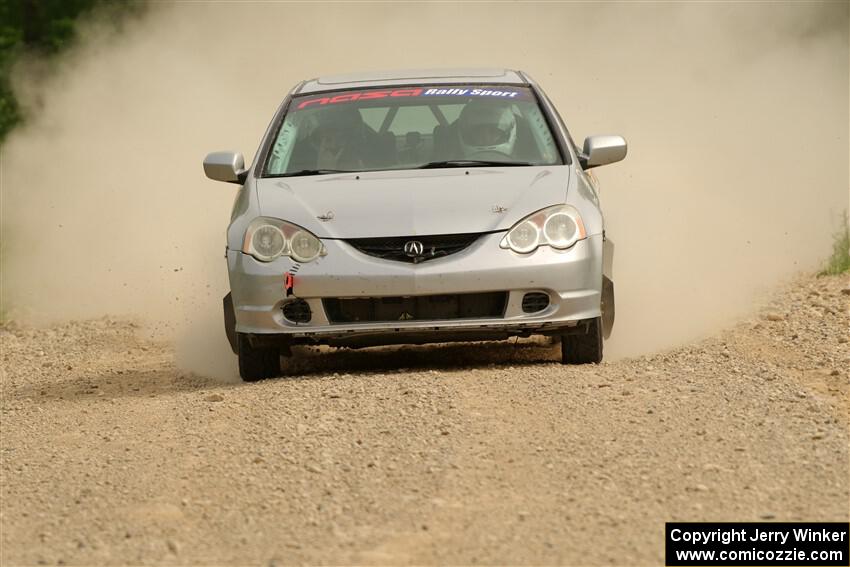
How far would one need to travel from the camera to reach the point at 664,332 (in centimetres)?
1072

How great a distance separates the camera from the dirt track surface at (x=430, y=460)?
19.0 feet

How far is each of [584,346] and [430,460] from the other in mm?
2215

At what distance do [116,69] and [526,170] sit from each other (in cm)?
1373

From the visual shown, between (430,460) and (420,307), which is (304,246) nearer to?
(420,307)

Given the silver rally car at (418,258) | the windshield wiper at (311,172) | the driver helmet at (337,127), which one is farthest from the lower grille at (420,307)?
the driver helmet at (337,127)

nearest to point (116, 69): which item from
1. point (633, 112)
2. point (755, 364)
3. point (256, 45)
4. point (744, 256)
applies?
point (256, 45)

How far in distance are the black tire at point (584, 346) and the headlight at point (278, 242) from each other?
131 cm

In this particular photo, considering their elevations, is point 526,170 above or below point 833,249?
above

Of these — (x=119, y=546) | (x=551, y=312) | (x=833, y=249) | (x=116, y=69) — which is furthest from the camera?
(x=116, y=69)

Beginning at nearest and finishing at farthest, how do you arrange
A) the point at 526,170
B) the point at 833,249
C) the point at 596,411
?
1. the point at 596,411
2. the point at 526,170
3. the point at 833,249

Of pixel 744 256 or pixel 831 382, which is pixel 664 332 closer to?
pixel 831 382

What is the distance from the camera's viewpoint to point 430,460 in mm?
6723

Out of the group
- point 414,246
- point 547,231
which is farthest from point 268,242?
point 547,231

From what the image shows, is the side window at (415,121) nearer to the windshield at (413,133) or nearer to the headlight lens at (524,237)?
the windshield at (413,133)
